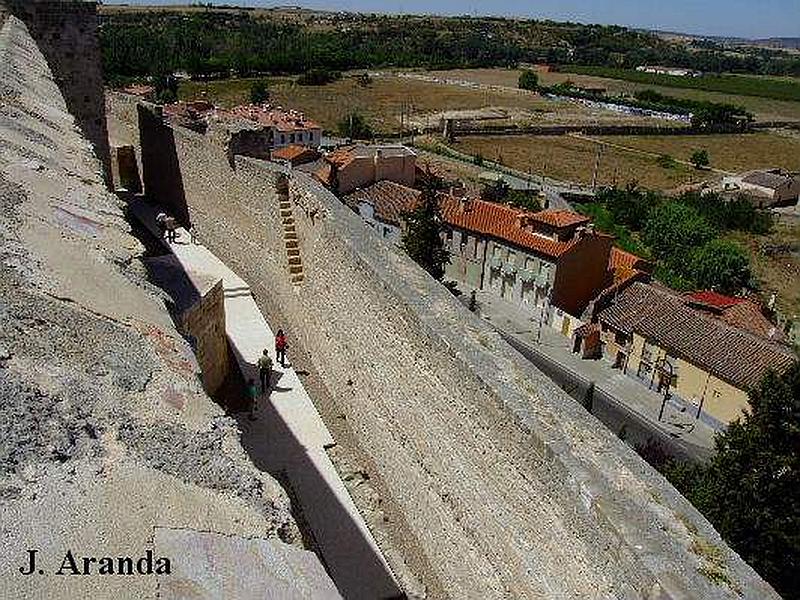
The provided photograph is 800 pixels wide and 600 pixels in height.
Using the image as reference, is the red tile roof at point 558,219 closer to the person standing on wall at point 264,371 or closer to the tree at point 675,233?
the tree at point 675,233

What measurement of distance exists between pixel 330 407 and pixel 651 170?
4282 centimetres

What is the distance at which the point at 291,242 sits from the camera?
915cm

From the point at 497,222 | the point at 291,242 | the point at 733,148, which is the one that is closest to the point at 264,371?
the point at 291,242

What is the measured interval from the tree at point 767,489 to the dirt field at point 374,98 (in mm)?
44851

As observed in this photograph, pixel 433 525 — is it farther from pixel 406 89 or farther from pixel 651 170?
pixel 406 89

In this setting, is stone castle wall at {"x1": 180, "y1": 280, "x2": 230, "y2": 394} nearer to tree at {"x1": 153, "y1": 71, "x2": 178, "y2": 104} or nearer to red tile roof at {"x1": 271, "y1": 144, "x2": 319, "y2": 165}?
red tile roof at {"x1": 271, "y1": 144, "x2": 319, "y2": 165}

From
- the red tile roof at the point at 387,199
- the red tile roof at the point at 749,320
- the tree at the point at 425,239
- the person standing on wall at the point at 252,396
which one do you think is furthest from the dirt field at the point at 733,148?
the person standing on wall at the point at 252,396

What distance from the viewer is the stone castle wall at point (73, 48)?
11.0 m

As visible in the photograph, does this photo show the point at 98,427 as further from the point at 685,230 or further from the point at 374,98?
the point at 374,98

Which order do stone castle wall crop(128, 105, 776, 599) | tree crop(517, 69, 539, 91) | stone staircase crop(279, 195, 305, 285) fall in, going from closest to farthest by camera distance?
stone castle wall crop(128, 105, 776, 599) < stone staircase crop(279, 195, 305, 285) < tree crop(517, 69, 539, 91)

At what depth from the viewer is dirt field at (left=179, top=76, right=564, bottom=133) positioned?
56094mm

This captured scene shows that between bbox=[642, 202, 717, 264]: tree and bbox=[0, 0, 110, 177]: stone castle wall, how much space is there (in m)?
20.0

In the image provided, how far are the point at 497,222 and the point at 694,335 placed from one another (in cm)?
685

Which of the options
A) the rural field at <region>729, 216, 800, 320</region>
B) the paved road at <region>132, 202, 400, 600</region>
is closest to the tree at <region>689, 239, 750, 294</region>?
the rural field at <region>729, 216, 800, 320</region>
